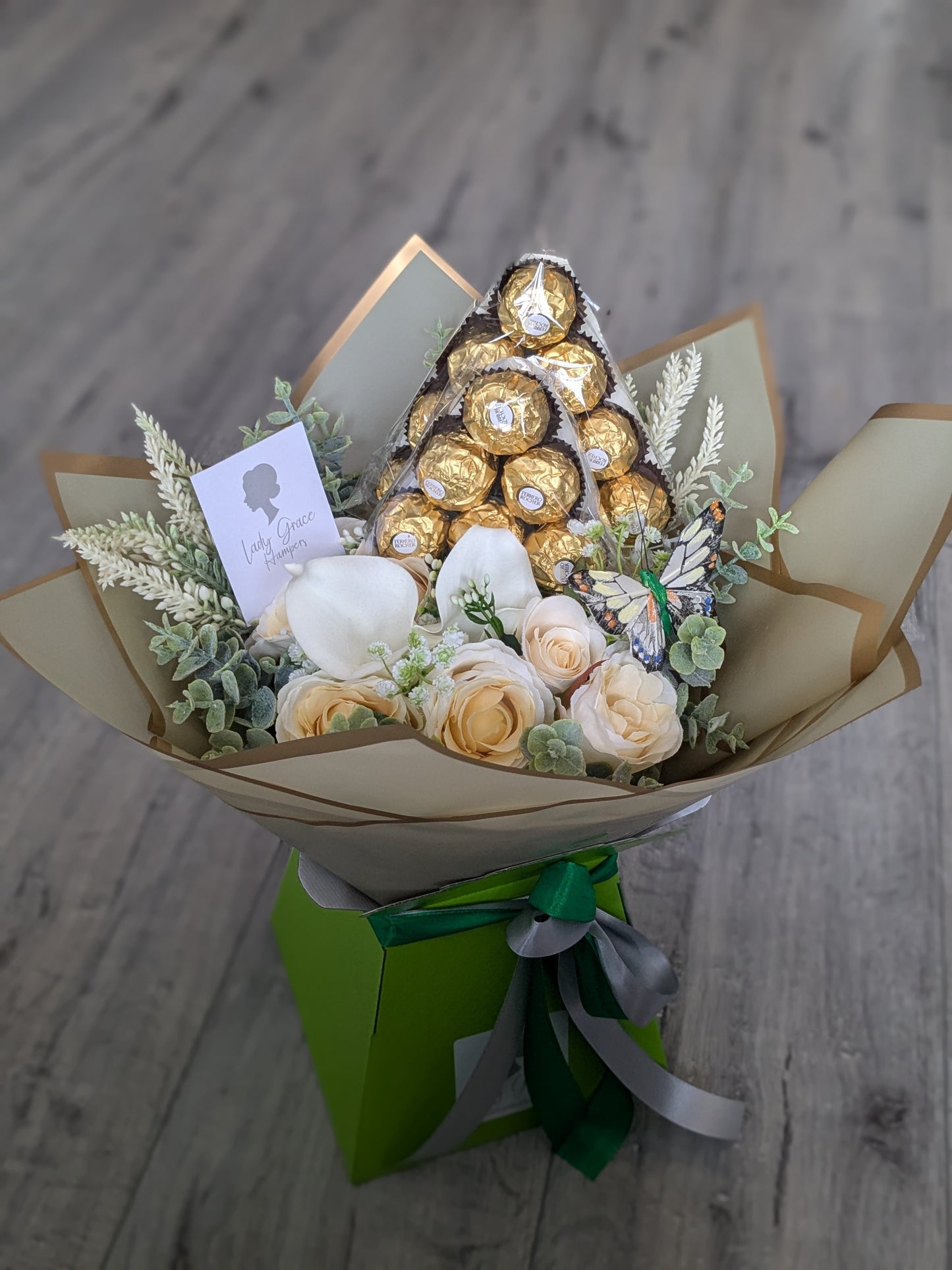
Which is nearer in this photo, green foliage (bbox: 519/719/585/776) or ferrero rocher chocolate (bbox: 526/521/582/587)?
green foliage (bbox: 519/719/585/776)

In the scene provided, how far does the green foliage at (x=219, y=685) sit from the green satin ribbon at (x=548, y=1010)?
6.6 inches

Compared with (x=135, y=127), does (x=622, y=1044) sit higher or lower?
lower

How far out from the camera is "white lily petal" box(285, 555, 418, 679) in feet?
2.30

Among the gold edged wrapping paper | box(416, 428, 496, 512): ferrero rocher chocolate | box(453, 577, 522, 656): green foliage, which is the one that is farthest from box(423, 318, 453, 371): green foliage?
box(453, 577, 522, 656): green foliage

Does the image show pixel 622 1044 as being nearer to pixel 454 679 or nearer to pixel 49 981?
pixel 454 679

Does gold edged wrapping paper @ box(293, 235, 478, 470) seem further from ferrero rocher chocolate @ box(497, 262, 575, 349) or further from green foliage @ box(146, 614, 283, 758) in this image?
green foliage @ box(146, 614, 283, 758)

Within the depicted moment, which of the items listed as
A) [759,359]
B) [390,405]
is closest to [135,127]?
[390,405]

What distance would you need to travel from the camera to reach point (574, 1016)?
897 millimetres

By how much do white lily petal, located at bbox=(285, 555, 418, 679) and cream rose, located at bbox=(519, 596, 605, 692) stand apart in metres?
0.09

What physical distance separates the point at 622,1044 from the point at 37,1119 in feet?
1.92

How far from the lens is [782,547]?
2.48ft

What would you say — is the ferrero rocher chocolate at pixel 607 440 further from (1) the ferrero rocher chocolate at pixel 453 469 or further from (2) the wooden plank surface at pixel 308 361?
(2) the wooden plank surface at pixel 308 361

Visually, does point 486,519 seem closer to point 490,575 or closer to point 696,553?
point 490,575

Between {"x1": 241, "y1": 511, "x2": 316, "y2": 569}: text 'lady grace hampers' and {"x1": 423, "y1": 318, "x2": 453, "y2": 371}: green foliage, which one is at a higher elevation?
{"x1": 423, "y1": 318, "x2": 453, "y2": 371}: green foliage
